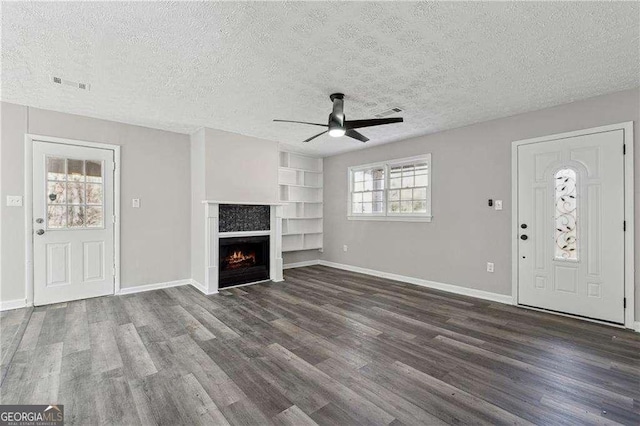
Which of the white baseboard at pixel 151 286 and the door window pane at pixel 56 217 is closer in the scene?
the door window pane at pixel 56 217

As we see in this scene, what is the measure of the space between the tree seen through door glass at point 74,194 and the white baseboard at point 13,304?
3.11 feet

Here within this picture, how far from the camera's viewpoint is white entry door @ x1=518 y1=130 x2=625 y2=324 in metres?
3.26

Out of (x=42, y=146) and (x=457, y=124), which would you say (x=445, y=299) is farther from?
(x=42, y=146)

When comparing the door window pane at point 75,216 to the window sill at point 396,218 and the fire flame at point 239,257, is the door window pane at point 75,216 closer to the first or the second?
the fire flame at point 239,257

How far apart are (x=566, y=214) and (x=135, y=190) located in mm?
5825

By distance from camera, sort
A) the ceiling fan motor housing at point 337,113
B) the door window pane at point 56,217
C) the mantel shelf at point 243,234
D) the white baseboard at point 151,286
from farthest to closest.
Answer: the mantel shelf at point 243,234 → the white baseboard at point 151,286 → the door window pane at point 56,217 → the ceiling fan motor housing at point 337,113

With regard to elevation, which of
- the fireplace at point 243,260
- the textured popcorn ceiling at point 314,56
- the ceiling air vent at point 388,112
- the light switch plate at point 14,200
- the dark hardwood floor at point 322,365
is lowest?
the dark hardwood floor at point 322,365

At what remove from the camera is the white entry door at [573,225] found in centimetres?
326

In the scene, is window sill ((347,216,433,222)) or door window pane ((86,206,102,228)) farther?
window sill ((347,216,433,222))

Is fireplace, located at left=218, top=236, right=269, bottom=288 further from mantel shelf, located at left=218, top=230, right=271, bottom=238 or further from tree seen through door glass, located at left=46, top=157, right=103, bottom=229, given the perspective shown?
tree seen through door glass, located at left=46, top=157, right=103, bottom=229

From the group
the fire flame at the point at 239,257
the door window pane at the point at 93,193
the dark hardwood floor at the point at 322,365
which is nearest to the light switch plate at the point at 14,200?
the door window pane at the point at 93,193

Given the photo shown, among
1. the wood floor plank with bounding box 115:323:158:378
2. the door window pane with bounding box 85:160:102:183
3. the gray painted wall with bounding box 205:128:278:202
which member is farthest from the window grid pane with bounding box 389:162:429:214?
the door window pane with bounding box 85:160:102:183

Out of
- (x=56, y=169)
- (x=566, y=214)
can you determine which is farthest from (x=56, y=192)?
(x=566, y=214)

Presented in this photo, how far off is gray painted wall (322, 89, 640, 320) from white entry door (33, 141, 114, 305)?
172 inches
